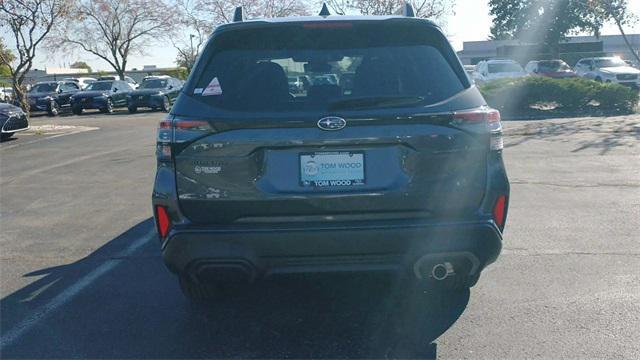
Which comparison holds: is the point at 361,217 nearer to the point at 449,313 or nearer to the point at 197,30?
the point at 449,313

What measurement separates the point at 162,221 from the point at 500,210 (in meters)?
2.02

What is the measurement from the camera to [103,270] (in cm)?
585

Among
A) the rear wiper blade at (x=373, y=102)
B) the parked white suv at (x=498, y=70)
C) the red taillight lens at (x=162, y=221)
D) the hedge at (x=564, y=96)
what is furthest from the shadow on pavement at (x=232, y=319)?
the parked white suv at (x=498, y=70)

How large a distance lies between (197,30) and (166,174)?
1640 inches

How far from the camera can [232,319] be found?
462 cm

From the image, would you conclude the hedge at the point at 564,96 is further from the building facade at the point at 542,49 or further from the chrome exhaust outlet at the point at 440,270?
the chrome exhaust outlet at the point at 440,270

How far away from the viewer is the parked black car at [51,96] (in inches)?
1312

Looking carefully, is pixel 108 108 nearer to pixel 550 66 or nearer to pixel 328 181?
pixel 550 66

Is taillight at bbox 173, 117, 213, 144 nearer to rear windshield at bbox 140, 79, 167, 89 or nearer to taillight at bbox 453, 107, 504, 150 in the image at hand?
taillight at bbox 453, 107, 504, 150

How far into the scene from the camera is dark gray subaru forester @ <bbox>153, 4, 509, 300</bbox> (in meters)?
3.86

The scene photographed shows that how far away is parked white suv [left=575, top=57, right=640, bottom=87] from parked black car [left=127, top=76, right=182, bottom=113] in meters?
20.4

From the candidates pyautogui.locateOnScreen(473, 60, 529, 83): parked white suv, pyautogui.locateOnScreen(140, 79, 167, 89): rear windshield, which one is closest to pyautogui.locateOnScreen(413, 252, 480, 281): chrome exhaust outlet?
pyautogui.locateOnScreen(473, 60, 529, 83): parked white suv

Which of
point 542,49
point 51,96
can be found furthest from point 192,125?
point 542,49

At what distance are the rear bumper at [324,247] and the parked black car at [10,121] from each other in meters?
15.7
